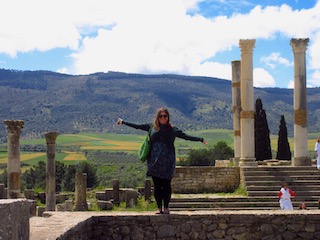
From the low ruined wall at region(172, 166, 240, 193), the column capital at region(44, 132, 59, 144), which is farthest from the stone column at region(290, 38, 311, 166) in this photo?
the column capital at region(44, 132, 59, 144)

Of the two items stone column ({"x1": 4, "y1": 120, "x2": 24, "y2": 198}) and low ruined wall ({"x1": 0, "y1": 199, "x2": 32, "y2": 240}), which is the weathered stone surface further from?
stone column ({"x1": 4, "y1": 120, "x2": 24, "y2": 198})

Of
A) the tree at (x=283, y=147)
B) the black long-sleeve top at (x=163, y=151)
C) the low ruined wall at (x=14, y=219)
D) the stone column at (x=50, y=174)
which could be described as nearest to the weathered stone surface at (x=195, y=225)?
the black long-sleeve top at (x=163, y=151)

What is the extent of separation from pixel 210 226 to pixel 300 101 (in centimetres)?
1531

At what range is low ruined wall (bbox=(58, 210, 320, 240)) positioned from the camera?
10.3m

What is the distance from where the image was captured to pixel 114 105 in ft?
563

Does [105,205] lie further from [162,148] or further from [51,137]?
[162,148]

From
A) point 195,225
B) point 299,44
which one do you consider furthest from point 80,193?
point 195,225

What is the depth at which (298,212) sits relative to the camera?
35.1 ft

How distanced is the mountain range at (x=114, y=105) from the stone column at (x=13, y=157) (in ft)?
406

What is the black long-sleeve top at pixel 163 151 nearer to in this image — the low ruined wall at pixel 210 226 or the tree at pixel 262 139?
the low ruined wall at pixel 210 226

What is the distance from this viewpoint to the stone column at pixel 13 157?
23719mm

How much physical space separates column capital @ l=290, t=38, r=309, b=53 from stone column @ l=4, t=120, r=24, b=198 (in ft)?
38.1

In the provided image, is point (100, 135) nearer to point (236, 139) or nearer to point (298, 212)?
point (236, 139)

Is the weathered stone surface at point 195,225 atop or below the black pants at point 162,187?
below
